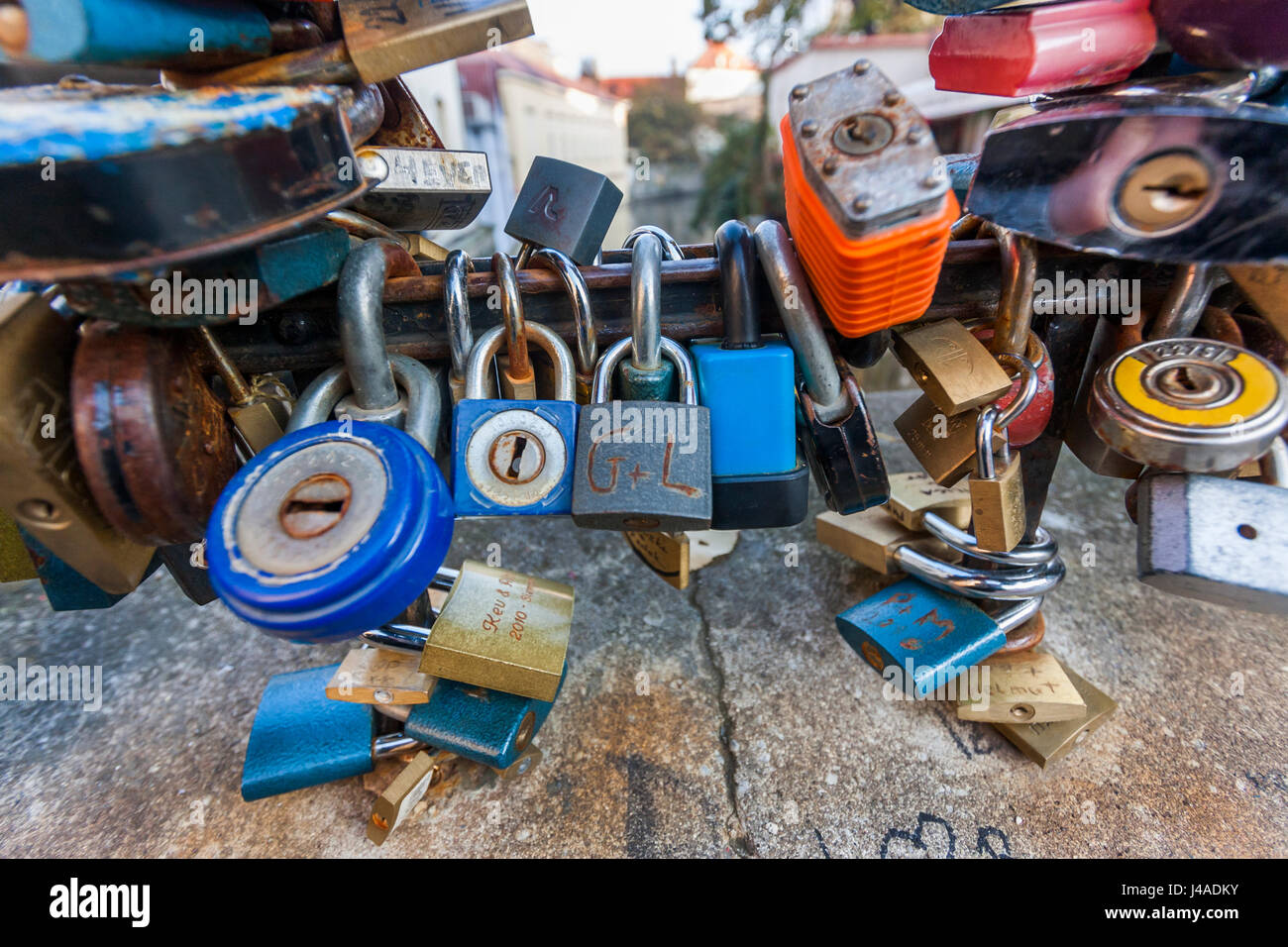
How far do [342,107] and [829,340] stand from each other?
2.41 ft

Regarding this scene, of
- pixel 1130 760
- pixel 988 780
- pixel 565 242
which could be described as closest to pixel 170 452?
pixel 565 242

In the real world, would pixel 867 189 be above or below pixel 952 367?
above

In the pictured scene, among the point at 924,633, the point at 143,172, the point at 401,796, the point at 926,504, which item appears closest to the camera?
the point at 143,172

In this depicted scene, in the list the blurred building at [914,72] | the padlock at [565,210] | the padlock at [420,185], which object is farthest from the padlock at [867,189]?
the blurred building at [914,72]

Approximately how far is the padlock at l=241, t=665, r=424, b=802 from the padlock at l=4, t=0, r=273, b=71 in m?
1.03

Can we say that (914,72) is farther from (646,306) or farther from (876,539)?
(646,306)

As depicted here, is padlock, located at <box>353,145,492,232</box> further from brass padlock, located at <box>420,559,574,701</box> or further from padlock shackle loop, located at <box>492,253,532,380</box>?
brass padlock, located at <box>420,559,574,701</box>

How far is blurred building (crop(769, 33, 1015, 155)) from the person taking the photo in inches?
310

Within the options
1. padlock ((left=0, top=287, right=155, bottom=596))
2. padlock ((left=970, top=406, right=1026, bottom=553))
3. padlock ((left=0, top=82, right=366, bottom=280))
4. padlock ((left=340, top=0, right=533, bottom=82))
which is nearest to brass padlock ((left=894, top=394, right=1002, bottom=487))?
padlock ((left=970, top=406, right=1026, bottom=553))

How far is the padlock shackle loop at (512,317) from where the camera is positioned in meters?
0.91

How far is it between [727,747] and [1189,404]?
92 centimetres

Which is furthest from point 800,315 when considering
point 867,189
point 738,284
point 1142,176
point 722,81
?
point 722,81

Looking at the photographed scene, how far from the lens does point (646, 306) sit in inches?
35.5

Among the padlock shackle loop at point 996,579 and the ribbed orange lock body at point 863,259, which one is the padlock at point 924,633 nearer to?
the padlock shackle loop at point 996,579
